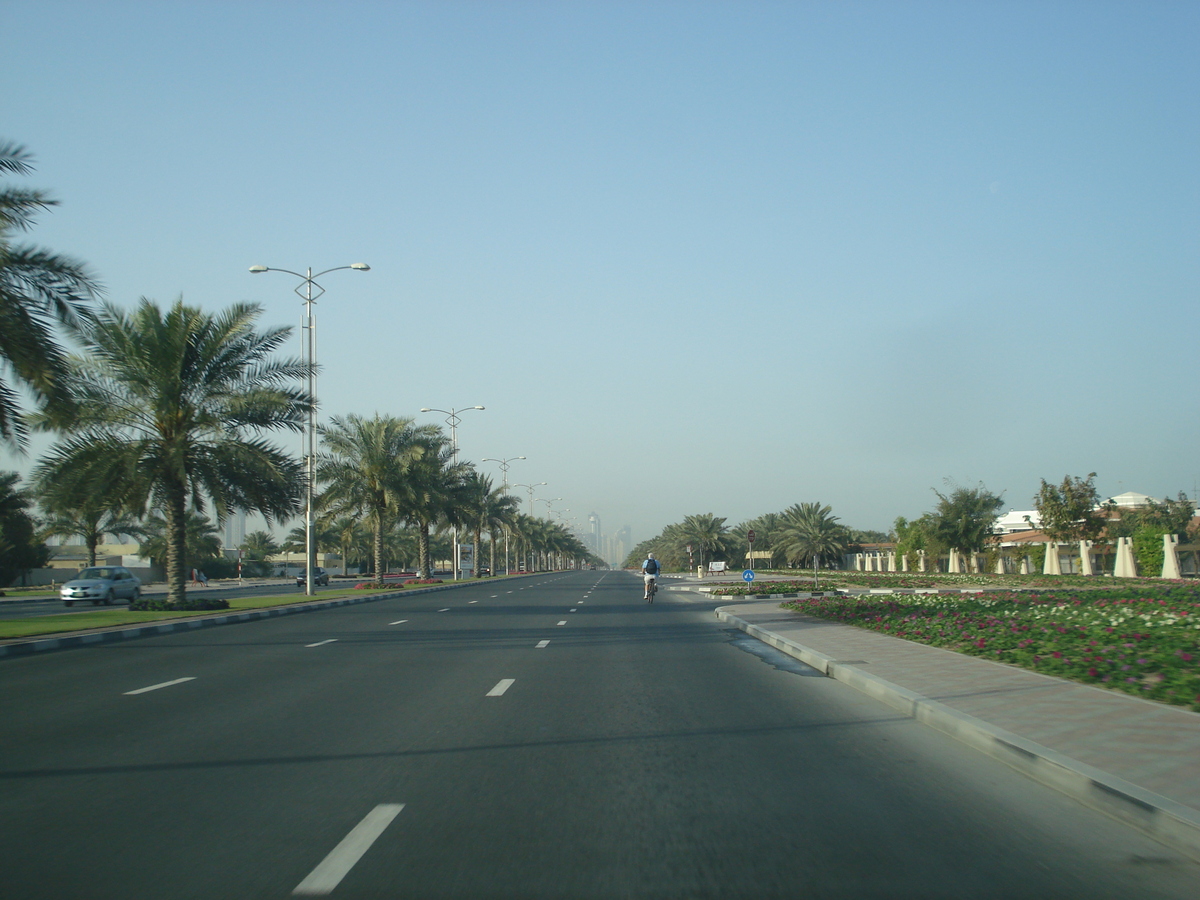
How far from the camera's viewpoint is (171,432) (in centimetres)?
2659

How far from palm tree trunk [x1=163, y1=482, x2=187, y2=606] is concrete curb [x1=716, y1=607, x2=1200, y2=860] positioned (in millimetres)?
21402

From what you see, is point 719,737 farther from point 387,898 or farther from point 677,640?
point 677,640

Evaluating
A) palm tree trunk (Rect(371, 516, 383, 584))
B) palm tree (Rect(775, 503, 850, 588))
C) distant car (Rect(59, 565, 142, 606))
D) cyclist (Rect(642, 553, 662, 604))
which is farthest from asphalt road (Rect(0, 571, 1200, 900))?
palm tree (Rect(775, 503, 850, 588))

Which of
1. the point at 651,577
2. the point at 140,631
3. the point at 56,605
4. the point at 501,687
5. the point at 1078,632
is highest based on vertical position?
the point at 1078,632

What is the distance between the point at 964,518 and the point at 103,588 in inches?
1719

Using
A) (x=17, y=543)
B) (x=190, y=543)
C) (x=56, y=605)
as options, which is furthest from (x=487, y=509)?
(x=56, y=605)

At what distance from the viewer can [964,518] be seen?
55250 millimetres

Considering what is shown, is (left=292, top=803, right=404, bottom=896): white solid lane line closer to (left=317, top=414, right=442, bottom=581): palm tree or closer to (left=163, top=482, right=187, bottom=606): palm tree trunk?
(left=163, top=482, right=187, bottom=606): palm tree trunk

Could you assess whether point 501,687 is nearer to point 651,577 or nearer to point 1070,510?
point 651,577

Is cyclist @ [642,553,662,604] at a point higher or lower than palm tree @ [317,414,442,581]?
lower

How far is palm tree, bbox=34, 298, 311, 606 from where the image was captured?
2555cm

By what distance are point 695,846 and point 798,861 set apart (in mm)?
568

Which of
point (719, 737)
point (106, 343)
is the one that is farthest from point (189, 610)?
point (719, 737)

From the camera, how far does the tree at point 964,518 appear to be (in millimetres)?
55250
